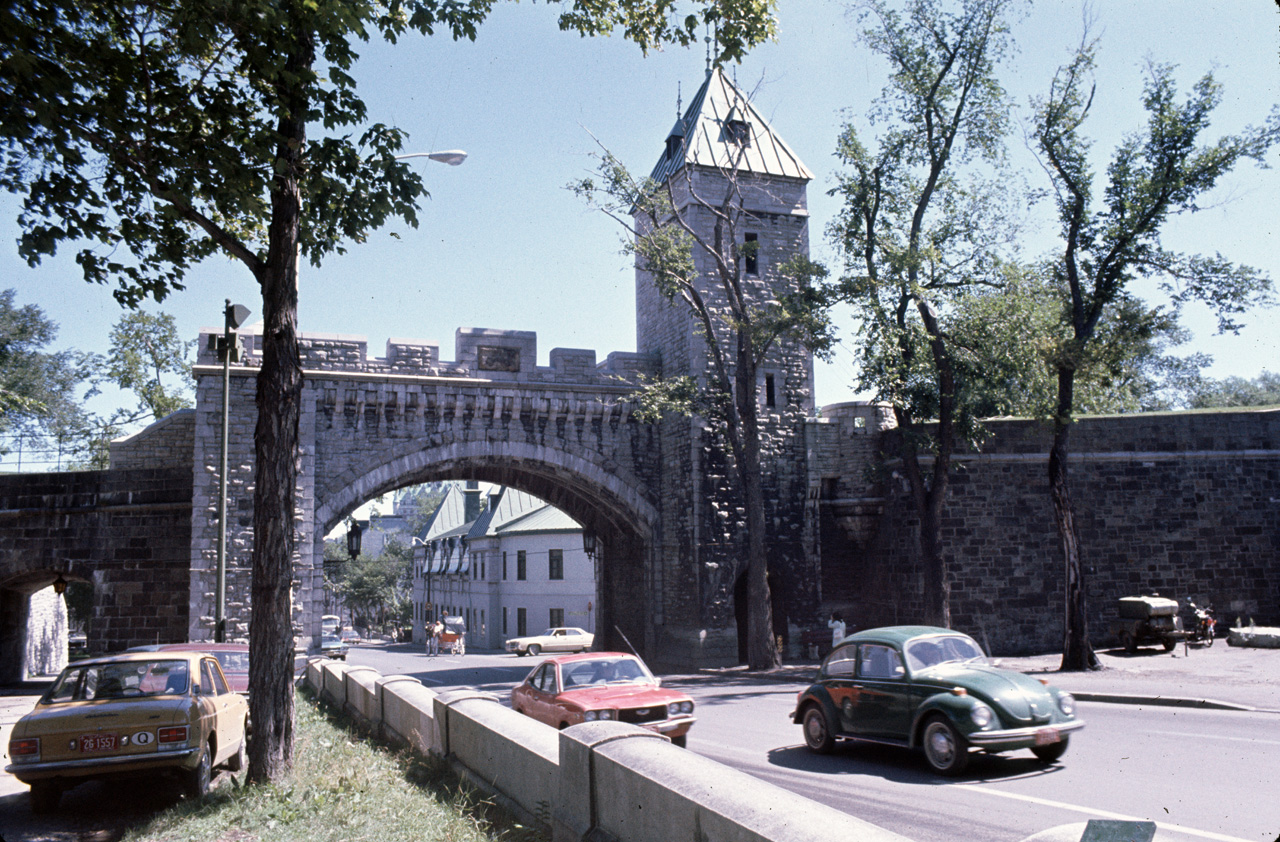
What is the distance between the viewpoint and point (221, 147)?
337 inches

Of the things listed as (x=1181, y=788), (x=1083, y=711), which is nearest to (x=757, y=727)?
(x=1083, y=711)

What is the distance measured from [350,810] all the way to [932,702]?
5418 mm

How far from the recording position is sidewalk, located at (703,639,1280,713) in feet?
46.1

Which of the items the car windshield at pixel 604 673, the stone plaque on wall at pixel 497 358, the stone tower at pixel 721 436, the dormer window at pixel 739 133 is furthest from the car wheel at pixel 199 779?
the dormer window at pixel 739 133

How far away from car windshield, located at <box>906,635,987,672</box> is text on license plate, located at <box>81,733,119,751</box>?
293 inches

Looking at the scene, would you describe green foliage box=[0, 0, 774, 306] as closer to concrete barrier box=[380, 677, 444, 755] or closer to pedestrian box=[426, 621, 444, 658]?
concrete barrier box=[380, 677, 444, 755]

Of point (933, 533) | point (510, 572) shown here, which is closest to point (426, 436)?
point (933, 533)

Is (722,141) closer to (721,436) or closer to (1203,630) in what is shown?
(721,436)

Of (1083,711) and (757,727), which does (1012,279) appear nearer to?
(1083,711)

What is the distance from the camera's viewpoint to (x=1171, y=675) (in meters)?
17.1

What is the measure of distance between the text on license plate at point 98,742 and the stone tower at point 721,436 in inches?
682

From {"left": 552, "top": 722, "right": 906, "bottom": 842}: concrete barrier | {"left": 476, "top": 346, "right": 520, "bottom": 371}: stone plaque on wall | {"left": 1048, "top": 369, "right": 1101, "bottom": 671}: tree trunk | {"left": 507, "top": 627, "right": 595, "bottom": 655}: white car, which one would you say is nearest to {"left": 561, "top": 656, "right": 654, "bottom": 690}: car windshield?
{"left": 552, "top": 722, "right": 906, "bottom": 842}: concrete barrier

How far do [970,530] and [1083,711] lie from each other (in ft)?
35.3

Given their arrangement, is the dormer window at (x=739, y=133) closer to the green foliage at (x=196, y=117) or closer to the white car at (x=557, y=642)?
the green foliage at (x=196, y=117)
